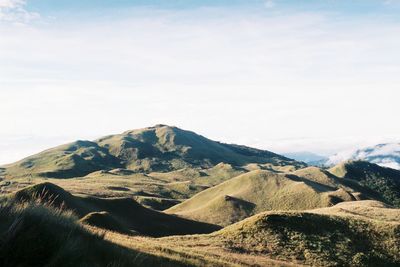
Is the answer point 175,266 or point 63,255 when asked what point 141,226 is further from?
point 63,255

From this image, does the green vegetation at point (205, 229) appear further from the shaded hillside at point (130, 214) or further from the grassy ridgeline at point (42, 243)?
the shaded hillside at point (130, 214)

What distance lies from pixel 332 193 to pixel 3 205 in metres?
107

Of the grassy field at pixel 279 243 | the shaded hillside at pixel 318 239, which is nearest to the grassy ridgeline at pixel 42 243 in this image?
the grassy field at pixel 279 243

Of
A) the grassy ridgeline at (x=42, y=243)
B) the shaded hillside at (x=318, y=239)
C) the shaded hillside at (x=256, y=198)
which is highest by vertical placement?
the grassy ridgeline at (x=42, y=243)

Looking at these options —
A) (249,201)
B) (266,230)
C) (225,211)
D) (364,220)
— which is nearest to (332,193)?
(249,201)

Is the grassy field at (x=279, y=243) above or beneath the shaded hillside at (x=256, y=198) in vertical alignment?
above

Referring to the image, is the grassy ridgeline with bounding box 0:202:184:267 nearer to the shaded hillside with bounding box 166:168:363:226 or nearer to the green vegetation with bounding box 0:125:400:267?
the green vegetation with bounding box 0:125:400:267

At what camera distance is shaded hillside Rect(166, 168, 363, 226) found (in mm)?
101062

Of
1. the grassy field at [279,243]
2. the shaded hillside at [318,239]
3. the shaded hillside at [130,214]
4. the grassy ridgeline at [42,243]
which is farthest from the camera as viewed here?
the shaded hillside at [130,214]

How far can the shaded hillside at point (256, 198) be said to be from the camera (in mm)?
101062

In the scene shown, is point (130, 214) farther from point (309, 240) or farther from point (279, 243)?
point (309, 240)

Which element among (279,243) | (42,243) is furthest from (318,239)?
(42,243)

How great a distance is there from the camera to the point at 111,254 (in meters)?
14.7

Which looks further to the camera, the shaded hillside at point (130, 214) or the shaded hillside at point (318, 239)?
the shaded hillside at point (130, 214)
